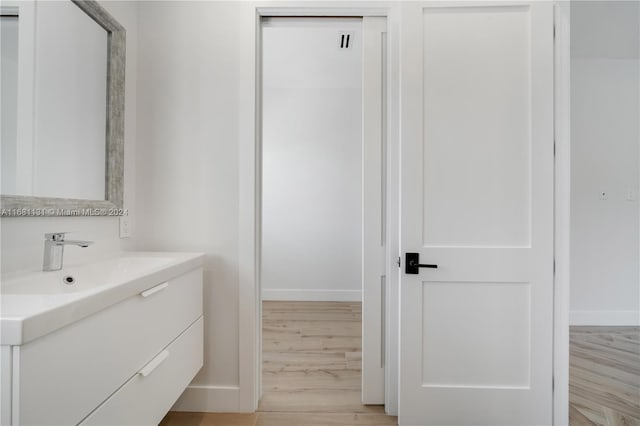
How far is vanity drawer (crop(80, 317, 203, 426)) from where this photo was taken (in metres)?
0.93

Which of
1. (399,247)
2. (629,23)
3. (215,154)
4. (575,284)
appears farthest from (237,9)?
(575,284)

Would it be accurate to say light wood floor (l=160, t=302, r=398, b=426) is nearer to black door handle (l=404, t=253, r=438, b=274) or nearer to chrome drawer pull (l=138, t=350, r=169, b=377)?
chrome drawer pull (l=138, t=350, r=169, b=377)

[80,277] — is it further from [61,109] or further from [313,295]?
[313,295]

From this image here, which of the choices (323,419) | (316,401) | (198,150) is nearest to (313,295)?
(316,401)

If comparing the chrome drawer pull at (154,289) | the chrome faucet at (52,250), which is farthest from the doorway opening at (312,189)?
the chrome faucet at (52,250)

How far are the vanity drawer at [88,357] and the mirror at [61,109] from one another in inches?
21.6

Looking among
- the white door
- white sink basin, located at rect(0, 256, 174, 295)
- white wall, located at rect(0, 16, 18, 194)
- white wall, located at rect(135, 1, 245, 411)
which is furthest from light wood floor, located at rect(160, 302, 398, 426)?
white wall, located at rect(0, 16, 18, 194)

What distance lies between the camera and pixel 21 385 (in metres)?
0.63

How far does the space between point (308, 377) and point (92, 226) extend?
157 centimetres

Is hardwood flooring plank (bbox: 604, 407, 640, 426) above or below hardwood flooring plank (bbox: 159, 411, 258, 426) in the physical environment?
above

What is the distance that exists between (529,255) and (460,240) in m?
0.35

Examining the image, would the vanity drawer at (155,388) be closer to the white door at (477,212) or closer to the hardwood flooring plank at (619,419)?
the white door at (477,212)

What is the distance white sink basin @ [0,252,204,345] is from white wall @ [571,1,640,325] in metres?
3.51

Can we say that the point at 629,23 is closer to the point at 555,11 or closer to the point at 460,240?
the point at 555,11
